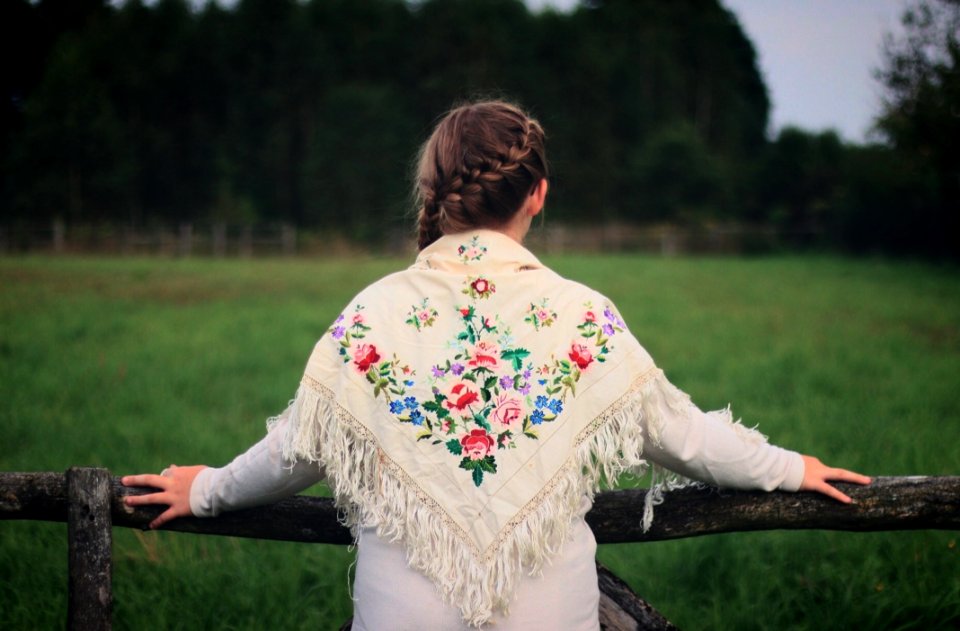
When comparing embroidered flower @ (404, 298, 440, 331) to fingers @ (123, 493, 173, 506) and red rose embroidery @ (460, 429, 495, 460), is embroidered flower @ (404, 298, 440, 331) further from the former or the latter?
fingers @ (123, 493, 173, 506)

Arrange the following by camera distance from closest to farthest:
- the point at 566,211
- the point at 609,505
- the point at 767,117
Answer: the point at 609,505 < the point at 566,211 < the point at 767,117

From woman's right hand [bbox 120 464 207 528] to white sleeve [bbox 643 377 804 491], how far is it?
1.16 metres

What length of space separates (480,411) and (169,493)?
0.90 metres

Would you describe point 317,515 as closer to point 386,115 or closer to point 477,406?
point 477,406

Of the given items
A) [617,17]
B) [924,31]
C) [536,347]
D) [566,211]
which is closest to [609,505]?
[536,347]

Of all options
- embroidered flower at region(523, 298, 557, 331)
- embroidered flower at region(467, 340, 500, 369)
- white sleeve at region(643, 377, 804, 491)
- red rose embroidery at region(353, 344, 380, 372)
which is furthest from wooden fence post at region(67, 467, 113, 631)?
white sleeve at region(643, 377, 804, 491)

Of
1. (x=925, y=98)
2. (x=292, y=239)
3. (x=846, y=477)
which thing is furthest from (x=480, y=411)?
(x=292, y=239)

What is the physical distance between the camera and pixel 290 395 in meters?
6.59

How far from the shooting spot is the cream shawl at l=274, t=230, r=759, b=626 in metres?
1.75

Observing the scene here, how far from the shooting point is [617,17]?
142ft

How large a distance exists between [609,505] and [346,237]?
3510cm

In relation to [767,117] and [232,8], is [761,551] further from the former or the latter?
[767,117]

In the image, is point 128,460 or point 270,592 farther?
point 128,460

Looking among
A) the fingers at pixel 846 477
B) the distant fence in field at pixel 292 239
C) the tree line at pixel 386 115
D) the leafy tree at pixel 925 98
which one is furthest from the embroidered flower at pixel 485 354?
the tree line at pixel 386 115
